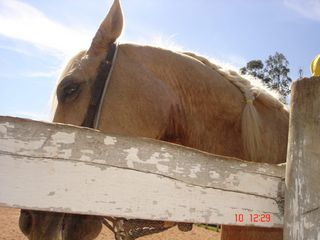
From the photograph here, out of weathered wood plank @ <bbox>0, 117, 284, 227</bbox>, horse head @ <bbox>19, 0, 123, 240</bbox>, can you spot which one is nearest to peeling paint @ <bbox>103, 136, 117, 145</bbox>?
weathered wood plank @ <bbox>0, 117, 284, 227</bbox>

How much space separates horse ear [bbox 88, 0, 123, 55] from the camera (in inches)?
97.3

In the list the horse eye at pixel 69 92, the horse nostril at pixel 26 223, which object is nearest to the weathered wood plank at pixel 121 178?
the horse nostril at pixel 26 223

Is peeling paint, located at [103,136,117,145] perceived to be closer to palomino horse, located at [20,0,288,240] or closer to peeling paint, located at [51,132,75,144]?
peeling paint, located at [51,132,75,144]

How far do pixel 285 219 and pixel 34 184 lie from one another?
2.72 feet

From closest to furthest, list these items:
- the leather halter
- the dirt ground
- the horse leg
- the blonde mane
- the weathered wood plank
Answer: the weathered wood plank, the horse leg, the leather halter, the blonde mane, the dirt ground

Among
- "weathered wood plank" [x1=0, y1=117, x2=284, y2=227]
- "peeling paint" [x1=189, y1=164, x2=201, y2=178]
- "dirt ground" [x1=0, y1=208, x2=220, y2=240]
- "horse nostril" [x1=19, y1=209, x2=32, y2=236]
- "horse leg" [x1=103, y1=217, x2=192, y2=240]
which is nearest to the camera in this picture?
"weathered wood plank" [x1=0, y1=117, x2=284, y2=227]

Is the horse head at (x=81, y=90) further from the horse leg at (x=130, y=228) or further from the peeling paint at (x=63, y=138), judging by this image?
the peeling paint at (x=63, y=138)

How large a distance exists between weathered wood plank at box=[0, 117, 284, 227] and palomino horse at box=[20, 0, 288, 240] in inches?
44.7

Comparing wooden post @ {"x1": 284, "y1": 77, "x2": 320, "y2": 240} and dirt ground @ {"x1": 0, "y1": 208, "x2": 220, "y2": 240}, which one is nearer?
wooden post @ {"x1": 284, "y1": 77, "x2": 320, "y2": 240}

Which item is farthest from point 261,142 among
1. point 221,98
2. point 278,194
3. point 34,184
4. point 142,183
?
point 34,184

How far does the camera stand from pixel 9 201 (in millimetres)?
1010
